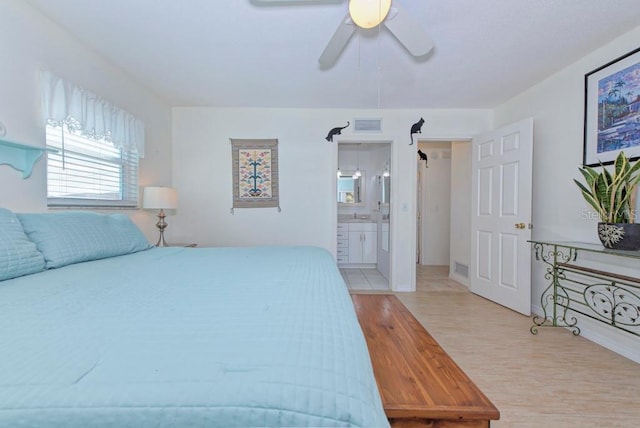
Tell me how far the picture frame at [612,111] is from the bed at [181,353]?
2.55m

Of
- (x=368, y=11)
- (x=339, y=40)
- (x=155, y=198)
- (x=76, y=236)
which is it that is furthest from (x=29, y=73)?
(x=368, y=11)

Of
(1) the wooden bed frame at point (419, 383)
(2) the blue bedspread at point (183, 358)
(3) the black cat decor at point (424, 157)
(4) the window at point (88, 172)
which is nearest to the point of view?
(2) the blue bedspread at point (183, 358)

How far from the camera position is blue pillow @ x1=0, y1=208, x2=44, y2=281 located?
1295mm

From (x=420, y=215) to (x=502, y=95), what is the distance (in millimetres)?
2798

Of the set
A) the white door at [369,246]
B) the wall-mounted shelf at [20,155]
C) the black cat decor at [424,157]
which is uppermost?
the black cat decor at [424,157]

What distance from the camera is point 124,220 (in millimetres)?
2211

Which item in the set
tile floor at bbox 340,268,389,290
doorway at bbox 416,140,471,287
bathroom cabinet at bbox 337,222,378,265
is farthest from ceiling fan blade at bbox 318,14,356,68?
doorway at bbox 416,140,471,287

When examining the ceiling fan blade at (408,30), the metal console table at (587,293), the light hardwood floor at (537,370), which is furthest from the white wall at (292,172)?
the ceiling fan blade at (408,30)

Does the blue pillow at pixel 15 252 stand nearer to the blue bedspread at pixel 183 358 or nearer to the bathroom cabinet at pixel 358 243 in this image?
the blue bedspread at pixel 183 358

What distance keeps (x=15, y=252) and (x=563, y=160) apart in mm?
3989

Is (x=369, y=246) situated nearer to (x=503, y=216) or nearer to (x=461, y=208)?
(x=461, y=208)

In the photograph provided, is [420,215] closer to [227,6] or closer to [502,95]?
[502,95]

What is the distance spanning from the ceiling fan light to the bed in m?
1.30

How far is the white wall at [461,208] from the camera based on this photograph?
425 centimetres
